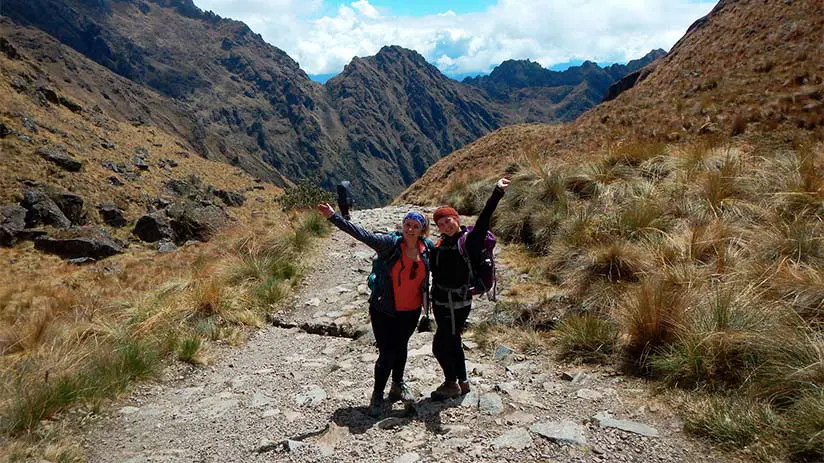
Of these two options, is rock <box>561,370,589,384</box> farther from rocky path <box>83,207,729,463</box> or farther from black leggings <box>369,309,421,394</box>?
black leggings <box>369,309,421,394</box>

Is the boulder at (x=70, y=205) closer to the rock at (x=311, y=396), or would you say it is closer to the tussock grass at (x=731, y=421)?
the rock at (x=311, y=396)

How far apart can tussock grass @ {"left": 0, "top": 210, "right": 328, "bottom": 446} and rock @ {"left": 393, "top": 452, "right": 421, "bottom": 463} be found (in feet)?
9.95

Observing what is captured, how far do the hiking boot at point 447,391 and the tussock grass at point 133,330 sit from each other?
10.8 feet

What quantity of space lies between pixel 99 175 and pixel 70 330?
2426 inches

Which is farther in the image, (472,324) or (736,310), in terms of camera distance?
(472,324)

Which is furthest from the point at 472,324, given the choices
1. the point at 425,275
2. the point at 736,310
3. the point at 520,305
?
the point at 736,310

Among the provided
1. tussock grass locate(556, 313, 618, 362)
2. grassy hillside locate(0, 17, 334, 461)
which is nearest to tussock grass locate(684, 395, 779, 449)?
tussock grass locate(556, 313, 618, 362)

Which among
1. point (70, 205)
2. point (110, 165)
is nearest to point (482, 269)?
point (70, 205)

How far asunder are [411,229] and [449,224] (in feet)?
1.14

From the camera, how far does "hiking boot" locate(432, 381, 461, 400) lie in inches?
182

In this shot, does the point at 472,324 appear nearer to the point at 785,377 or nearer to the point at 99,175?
the point at 785,377

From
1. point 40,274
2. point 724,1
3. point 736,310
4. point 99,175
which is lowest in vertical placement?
point 40,274

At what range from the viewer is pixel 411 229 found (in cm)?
438

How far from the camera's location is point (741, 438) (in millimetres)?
3361
